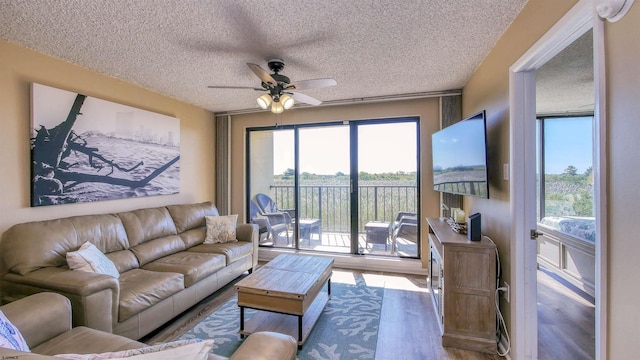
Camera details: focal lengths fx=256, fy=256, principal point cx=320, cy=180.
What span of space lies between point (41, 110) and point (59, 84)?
0.33m

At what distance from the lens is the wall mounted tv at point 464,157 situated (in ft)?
6.63

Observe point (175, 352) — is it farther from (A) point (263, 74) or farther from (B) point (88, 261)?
(A) point (263, 74)

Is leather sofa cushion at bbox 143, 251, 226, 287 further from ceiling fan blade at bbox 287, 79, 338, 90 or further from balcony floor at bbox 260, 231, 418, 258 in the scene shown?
ceiling fan blade at bbox 287, 79, 338, 90

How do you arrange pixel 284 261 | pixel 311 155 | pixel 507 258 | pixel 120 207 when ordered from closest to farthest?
pixel 507 258 → pixel 284 261 → pixel 120 207 → pixel 311 155

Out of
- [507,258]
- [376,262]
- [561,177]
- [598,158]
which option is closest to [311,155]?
[376,262]

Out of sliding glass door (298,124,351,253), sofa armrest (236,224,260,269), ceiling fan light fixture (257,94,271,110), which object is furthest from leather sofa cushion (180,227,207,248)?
ceiling fan light fixture (257,94,271,110)

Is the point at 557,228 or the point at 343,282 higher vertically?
the point at 557,228

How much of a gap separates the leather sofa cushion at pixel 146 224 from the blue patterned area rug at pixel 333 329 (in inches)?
45.7

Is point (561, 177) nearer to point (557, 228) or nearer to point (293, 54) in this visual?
point (557, 228)

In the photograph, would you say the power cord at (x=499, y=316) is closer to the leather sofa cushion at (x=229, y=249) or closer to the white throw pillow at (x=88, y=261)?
the leather sofa cushion at (x=229, y=249)

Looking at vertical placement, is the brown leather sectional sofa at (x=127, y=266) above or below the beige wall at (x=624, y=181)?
below

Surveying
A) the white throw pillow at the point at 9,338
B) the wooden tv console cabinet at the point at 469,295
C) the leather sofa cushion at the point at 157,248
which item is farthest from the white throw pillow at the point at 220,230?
the wooden tv console cabinet at the point at 469,295

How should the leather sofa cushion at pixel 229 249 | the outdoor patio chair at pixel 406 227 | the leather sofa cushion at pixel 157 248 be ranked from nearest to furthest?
the leather sofa cushion at pixel 157 248 → the leather sofa cushion at pixel 229 249 → the outdoor patio chair at pixel 406 227

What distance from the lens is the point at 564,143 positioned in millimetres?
3816
